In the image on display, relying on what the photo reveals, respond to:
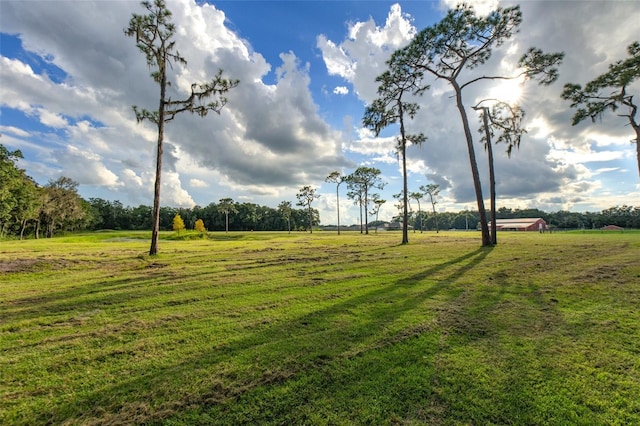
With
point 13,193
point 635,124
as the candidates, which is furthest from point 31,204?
point 635,124

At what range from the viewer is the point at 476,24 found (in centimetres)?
1852

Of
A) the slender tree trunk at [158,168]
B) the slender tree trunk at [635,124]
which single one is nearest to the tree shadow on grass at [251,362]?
the slender tree trunk at [158,168]

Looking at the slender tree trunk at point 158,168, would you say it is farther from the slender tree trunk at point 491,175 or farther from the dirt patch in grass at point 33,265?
the slender tree trunk at point 491,175

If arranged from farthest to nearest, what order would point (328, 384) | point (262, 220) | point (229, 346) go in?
point (262, 220) → point (229, 346) → point (328, 384)

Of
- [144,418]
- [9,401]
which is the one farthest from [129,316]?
[144,418]

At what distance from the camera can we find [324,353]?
411 centimetres

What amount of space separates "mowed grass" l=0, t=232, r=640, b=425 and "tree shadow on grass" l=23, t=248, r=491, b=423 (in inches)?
0.9

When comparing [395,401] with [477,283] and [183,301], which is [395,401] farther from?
[477,283]

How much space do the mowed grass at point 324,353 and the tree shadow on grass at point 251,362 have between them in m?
0.02

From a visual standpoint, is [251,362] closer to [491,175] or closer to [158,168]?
[158,168]

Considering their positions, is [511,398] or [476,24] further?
[476,24]

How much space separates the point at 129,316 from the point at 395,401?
18.2ft

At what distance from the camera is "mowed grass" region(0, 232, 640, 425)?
9.76 ft

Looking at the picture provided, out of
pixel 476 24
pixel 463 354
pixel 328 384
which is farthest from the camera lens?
pixel 476 24
